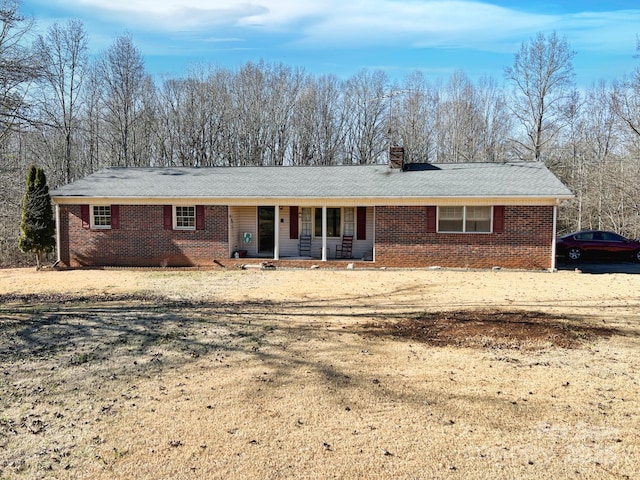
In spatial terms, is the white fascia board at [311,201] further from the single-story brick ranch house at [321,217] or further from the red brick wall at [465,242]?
the red brick wall at [465,242]

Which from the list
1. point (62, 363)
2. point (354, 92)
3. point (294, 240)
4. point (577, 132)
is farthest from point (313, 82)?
point (62, 363)

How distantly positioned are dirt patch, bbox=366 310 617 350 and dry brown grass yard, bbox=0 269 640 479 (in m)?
0.05

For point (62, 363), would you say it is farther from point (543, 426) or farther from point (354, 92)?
point (354, 92)

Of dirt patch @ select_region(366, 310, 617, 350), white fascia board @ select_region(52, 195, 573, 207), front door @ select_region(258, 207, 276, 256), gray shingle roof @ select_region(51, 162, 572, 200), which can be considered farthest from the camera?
front door @ select_region(258, 207, 276, 256)

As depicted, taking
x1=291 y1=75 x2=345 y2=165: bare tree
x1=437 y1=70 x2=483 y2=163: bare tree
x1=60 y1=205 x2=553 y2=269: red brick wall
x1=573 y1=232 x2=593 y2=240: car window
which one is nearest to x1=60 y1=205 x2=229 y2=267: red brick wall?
x1=60 y1=205 x2=553 y2=269: red brick wall

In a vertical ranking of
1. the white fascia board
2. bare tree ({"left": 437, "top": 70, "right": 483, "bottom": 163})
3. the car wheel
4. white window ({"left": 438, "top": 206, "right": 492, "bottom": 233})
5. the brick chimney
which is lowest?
the car wheel

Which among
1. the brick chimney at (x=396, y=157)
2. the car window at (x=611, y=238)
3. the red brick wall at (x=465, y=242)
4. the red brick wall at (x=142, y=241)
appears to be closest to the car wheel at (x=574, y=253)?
the car window at (x=611, y=238)

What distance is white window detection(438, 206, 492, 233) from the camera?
15805mm

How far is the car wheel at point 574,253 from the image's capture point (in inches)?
738

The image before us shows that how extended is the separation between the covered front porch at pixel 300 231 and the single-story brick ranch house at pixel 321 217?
0.12 ft

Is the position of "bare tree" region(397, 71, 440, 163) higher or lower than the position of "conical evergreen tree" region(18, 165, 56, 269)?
higher

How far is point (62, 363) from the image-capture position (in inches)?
238

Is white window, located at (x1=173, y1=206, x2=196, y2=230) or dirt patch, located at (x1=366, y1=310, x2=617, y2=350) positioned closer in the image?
dirt patch, located at (x1=366, y1=310, x2=617, y2=350)

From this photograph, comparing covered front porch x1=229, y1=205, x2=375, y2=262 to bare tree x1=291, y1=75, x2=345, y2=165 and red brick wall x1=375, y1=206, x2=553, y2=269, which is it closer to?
red brick wall x1=375, y1=206, x2=553, y2=269
